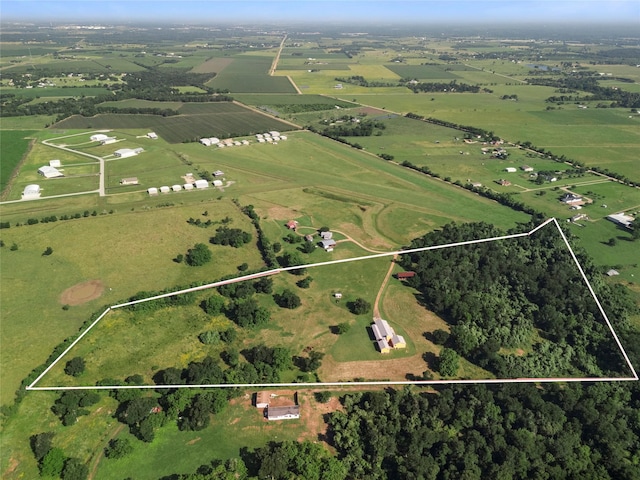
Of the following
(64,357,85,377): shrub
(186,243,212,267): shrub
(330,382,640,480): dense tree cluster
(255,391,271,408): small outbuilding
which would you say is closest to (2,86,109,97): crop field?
(186,243,212,267): shrub

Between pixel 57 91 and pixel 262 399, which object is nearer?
pixel 262 399

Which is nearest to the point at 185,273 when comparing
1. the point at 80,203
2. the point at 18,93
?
the point at 80,203

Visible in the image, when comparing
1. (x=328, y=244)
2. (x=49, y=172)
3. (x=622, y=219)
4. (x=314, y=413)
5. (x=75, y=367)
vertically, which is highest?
(x=622, y=219)

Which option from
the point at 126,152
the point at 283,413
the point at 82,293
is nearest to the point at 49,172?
the point at 126,152

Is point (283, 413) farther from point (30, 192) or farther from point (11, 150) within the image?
point (11, 150)

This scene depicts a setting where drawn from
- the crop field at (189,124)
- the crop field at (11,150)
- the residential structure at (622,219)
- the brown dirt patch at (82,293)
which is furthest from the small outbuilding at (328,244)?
the crop field at (11,150)

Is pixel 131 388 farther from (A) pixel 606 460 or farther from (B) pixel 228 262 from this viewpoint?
(A) pixel 606 460
